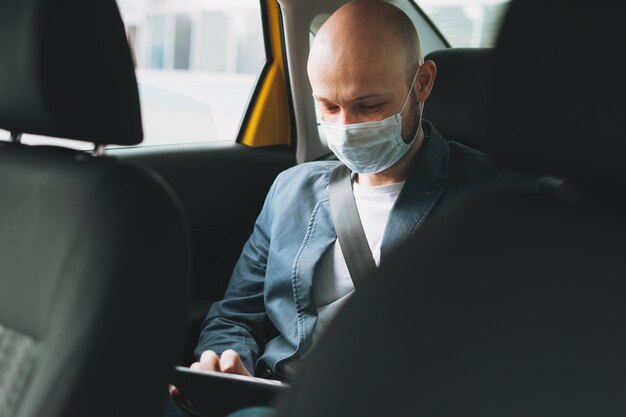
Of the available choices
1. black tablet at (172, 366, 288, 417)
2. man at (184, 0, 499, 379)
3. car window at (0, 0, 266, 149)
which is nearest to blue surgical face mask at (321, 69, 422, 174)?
man at (184, 0, 499, 379)

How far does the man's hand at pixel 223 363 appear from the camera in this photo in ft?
5.55

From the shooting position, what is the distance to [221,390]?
4.54 ft

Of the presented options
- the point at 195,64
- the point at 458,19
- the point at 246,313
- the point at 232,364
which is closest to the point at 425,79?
the point at 246,313

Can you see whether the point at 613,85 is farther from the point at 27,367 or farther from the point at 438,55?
the point at 438,55

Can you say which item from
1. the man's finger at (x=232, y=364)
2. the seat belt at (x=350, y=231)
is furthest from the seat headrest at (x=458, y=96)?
the man's finger at (x=232, y=364)

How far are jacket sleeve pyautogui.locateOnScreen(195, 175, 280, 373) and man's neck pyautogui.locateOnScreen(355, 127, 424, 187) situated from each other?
0.27m

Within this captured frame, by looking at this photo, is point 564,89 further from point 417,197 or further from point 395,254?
point 417,197

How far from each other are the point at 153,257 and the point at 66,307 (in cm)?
14

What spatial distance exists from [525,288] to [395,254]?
126 millimetres

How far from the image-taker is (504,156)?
85 centimetres

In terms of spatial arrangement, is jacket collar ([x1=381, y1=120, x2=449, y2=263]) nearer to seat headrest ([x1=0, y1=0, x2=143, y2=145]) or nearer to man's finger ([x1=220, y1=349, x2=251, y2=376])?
man's finger ([x1=220, y1=349, x2=251, y2=376])

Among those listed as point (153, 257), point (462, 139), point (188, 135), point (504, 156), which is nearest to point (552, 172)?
point (504, 156)

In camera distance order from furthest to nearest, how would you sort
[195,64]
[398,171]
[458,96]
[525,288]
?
1. [195,64]
2. [458,96]
3. [398,171]
4. [525,288]

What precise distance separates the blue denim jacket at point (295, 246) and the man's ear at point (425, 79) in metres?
0.08
